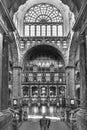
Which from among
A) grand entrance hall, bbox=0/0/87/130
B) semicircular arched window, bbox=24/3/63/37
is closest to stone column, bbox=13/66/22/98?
grand entrance hall, bbox=0/0/87/130

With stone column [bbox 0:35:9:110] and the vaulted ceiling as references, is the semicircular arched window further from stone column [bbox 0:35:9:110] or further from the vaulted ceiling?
stone column [bbox 0:35:9:110]

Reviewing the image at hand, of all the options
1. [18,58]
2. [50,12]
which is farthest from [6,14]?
[50,12]

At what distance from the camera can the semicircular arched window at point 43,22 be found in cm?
4225

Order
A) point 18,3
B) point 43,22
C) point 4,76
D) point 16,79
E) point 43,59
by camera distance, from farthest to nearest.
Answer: point 43,59, point 43,22, point 16,79, point 18,3, point 4,76

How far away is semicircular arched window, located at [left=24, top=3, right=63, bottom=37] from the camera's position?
42250 millimetres

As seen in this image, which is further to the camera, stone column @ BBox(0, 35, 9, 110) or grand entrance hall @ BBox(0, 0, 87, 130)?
grand entrance hall @ BBox(0, 0, 87, 130)

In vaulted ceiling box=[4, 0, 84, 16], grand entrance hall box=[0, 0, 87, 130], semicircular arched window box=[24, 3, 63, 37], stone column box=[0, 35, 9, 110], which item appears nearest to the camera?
stone column box=[0, 35, 9, 110]

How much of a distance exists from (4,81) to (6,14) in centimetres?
435

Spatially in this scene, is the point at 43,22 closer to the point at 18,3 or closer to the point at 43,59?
the point at 43,59

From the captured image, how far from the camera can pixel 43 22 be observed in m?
42.6

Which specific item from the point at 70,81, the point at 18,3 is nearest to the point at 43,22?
the point at 70,81

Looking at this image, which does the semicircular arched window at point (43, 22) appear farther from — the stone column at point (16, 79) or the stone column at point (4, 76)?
the stone column at point (4, 76)

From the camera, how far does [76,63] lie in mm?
37000

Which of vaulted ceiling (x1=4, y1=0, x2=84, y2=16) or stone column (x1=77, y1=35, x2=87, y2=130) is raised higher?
vaulted ceiling (x1=4, y1=0, x2=84, y2=16)
